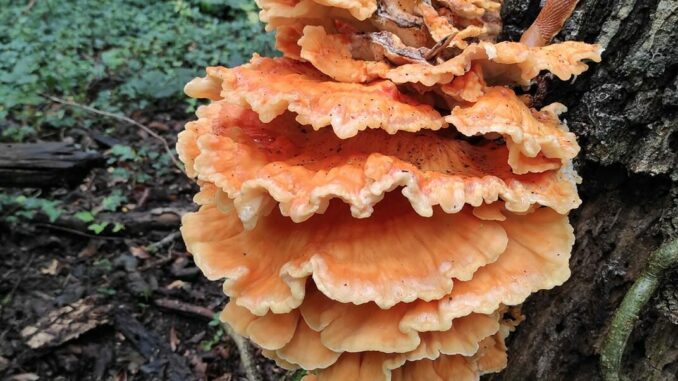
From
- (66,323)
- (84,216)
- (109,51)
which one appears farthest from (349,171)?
(109,51)

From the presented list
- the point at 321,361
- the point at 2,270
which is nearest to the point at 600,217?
the point at 321,361

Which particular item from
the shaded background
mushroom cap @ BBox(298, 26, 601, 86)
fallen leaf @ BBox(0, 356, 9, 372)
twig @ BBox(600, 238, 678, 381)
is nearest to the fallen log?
the shaded background

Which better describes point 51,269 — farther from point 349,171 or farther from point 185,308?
point 349,171

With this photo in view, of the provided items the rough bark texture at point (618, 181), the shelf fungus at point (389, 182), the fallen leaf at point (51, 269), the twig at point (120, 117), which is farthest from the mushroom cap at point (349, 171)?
the twig at point (120, 117)

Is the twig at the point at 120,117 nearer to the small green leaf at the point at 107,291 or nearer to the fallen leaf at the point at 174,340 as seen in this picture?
the small green leaf at the point at 107,291

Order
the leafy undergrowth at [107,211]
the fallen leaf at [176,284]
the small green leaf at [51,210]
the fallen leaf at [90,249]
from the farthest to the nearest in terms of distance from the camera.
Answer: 1. the fallen leaf at [90,249]
2. the small green leaf at [51,210]
3. the fallen leaf at [176,284]
4. the leafy undergrowth at [107,211]

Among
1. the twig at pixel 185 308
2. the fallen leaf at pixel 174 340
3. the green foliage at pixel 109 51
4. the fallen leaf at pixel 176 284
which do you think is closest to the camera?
the fallen leaf at pixel 174 340

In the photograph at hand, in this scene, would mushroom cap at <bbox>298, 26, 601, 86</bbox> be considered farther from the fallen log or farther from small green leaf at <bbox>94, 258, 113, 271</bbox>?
the fallen log
